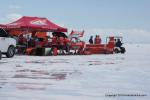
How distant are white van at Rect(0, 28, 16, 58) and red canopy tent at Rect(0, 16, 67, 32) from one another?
4.75 meters

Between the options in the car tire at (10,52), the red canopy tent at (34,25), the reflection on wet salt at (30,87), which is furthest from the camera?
the red canopy tent at (34,25)

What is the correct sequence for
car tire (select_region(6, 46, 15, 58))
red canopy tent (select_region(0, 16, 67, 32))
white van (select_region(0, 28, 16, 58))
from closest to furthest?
white van (select_region(0, 28, 16, 58))
car tire (select_region(6, 46, 15, 58))
red canopy tent (select_region(0, 16, 67, 32))

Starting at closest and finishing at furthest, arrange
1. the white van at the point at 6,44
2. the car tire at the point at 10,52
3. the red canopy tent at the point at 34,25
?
the white van at the point at 6,44 → the car tire at the point at 10,52 → the red canopy tent at the point at 34,25

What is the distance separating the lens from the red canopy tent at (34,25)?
101 feet

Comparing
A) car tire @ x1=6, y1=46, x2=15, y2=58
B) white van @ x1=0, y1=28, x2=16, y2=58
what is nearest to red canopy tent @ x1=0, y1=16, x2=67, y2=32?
car tire @ x1=6, y1=46, x2=15, y2=58

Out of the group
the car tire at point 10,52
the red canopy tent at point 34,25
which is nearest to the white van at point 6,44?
the car tire at point 10,52

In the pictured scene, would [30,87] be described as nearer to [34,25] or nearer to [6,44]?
[6,44]

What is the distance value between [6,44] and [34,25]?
6097 mm

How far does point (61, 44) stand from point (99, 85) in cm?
2166

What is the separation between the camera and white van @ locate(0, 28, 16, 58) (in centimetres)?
2491

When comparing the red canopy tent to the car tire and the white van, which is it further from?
the white van

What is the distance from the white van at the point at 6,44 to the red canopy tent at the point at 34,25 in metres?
4.75

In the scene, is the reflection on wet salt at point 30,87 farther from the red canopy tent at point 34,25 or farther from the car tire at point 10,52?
the red canopy tent at point 34,25

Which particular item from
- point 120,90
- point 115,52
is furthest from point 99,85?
point 115,52
